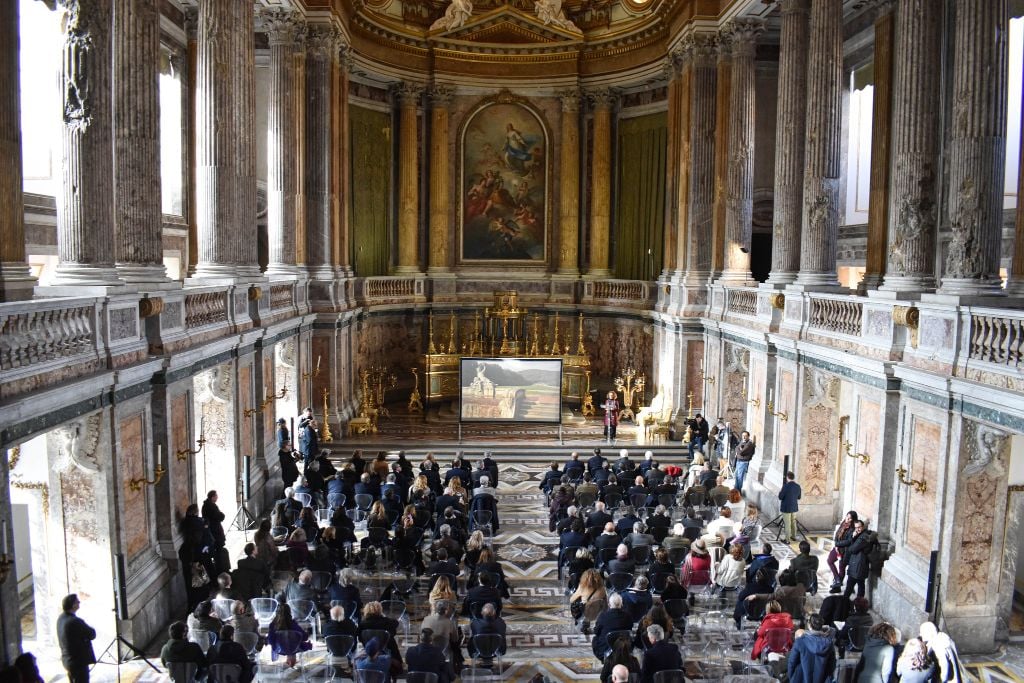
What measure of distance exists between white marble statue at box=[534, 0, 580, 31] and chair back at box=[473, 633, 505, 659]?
77.5 feet

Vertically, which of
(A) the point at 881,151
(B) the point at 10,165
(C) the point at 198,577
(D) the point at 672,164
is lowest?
(C) the point at 198,577

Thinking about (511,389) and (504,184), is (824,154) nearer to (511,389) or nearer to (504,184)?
(511,389)

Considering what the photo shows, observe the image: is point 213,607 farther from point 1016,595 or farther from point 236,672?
point 1016,595

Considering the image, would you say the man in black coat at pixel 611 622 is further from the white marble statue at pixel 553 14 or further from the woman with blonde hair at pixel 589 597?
the white marble statue at pixel 553 14

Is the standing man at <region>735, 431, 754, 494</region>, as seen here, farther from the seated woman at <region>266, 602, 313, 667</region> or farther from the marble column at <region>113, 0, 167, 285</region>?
the marble column at <region>113, 0, 167, 285</region>

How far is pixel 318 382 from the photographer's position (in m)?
24.1

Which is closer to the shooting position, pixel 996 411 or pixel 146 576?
pixel 996 411

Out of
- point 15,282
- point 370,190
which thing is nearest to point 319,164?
point 370,190

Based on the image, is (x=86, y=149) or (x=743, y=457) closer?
(x=86, y=149)

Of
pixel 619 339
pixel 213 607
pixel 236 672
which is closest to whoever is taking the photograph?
pixel 236 672

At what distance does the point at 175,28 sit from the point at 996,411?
20.0 metres

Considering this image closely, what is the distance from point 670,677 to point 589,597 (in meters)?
2.61

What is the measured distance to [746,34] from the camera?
869 inches

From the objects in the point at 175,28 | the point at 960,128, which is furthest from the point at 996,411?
the point at 175,28
